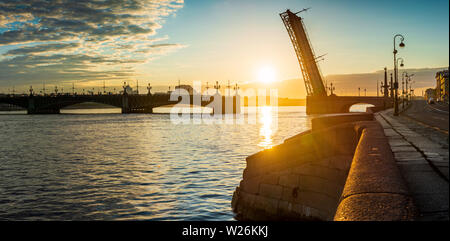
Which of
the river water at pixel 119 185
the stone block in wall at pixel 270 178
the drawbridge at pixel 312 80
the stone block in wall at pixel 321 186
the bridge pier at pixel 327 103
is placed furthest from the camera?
the bridge pier at pixel 327 103

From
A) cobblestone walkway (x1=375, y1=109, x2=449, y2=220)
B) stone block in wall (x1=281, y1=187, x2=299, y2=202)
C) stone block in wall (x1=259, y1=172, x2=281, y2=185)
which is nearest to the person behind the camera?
cobblestone walkway (x1=375, y1=109, x2=449, y2=220)

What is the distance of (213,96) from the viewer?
122938 millimetres

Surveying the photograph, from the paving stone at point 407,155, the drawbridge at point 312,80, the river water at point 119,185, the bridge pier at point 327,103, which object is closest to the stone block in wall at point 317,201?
the river water at point 119,185

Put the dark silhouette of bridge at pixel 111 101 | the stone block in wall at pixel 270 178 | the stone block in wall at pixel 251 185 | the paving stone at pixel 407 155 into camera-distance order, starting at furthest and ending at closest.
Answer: the dark silhouette of bridge at pixel 111 101, the stone block in wall at pixel 251 185, the stone block in wall at pixel 270 178, the paving stone at pixel 407 155

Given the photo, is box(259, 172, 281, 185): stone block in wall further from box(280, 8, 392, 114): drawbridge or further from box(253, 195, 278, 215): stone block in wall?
box(280, 8, 392, 114): drawbridge

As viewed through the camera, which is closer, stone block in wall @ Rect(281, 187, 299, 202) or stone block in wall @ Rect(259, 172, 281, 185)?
stone block in wall @ Rect(281, 187, 299, 202)

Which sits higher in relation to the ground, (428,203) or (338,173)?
(428,203)

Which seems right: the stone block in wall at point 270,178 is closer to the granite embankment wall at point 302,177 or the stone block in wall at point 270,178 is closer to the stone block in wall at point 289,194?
the granite embankment wall at point 302,177

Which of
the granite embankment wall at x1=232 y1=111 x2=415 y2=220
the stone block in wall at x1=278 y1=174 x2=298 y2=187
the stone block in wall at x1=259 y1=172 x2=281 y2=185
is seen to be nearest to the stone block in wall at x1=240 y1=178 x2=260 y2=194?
the granite embankment wall at x1=232 y1=111 x2=415 y2=220

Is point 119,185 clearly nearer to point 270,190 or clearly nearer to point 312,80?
point 270,190
